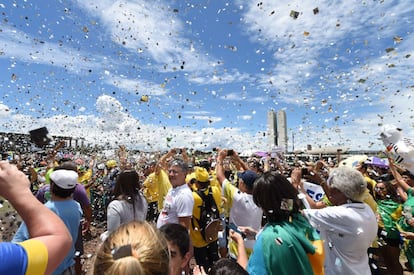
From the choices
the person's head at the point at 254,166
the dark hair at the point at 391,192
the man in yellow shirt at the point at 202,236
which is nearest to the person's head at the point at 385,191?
the dark hair at the point at 391,192

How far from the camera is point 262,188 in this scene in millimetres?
2275

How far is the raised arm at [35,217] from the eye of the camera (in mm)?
1105

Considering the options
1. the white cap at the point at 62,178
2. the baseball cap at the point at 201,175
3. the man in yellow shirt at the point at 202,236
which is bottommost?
the man in yellow shirt at the point at 202,236

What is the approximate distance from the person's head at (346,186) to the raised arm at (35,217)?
2.51m

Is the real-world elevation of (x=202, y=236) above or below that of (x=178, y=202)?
below

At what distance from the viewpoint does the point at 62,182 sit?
3238 millimetres

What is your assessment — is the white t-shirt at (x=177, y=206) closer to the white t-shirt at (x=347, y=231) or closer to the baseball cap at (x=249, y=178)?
the baseball cap at (x=249, y=178)

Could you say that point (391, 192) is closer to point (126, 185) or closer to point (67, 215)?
point (126, 185)

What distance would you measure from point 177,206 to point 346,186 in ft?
7.07

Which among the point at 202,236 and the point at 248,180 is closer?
the point at 248,180

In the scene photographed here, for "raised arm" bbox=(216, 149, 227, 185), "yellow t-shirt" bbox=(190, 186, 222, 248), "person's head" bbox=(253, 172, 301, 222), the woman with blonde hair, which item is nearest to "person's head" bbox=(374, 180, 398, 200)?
"raised arm" bbox=(216, 149, 227, 185)

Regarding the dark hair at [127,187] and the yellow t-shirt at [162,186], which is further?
the yellow t-shirt at [162,186]

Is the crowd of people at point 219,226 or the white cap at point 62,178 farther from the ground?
the white cap at point 62,178

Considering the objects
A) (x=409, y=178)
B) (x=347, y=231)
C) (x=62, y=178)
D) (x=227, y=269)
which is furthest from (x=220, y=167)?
(x=409, y=178)
